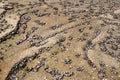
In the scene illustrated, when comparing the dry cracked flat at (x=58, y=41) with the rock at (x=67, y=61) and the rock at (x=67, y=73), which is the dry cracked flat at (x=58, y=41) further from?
the rock at (x=67, y=73)

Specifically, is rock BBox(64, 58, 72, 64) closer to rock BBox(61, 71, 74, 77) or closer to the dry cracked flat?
the dry cracked flat

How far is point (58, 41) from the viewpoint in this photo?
64.0 metres

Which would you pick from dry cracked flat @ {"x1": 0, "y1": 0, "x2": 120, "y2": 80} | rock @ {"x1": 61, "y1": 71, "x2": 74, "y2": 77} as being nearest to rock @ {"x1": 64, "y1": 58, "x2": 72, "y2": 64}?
dry cracked flat @ {"x1": 0, "y1": 0, "x2": 120, "y2": 80}

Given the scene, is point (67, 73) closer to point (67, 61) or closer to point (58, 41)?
point (67, 61)

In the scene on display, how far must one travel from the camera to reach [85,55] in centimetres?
5894

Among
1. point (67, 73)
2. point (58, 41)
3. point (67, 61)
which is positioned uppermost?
point (58, 41)

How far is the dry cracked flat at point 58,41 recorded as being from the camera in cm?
5488

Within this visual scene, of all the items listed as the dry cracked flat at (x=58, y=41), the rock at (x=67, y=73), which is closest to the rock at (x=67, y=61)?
the dry cracked flat at (x=58, y=41)

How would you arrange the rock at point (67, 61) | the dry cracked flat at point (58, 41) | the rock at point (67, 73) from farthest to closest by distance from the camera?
the rock at point (67, 61) < the dry cracked flat at point (58, 41) < the rock at point (67, 73)

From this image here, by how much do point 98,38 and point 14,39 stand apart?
21081mm

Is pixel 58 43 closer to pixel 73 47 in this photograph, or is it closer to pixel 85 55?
pixel 73 47

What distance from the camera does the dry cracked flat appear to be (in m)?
54.9

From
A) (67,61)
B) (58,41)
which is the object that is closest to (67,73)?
(67,61)

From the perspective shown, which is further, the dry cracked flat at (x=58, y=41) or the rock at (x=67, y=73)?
the dry cracked flat at (x=58, y=41)
